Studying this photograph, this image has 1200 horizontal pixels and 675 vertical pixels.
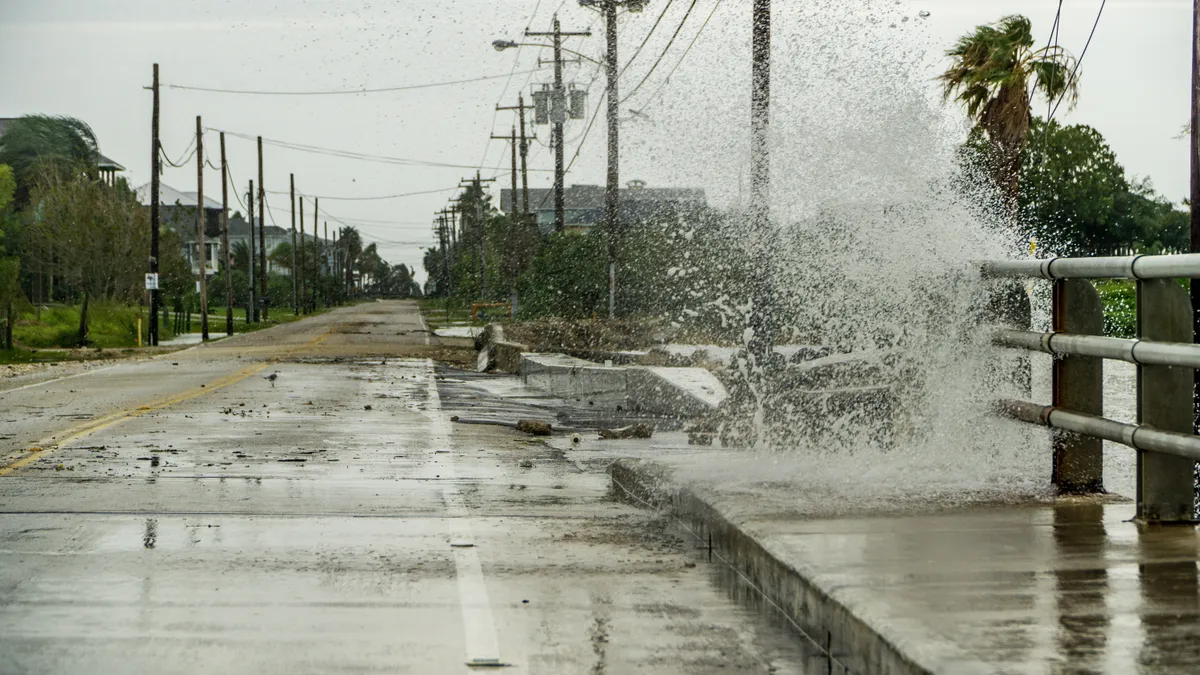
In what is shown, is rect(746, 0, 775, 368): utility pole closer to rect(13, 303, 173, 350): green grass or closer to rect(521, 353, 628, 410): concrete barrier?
rect(521, 353, 628, 410): concrete barrier

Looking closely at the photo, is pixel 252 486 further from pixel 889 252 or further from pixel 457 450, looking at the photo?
pixel 889 252

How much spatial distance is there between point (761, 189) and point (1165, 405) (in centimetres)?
939

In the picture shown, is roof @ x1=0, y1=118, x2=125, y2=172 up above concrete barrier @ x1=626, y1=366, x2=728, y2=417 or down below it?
above

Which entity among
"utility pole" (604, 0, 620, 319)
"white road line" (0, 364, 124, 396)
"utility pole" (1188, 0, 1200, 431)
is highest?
"utility pole" (604, 0, 620, 319)

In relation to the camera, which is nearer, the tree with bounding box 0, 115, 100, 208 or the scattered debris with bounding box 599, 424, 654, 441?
the scattered debris with bounding box 599, 424, 654, 441

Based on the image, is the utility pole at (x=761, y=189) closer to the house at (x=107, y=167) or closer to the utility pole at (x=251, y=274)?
the utility pole at (x=251, y=274)

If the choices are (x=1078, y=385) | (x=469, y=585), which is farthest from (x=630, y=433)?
(x=469, y=585)

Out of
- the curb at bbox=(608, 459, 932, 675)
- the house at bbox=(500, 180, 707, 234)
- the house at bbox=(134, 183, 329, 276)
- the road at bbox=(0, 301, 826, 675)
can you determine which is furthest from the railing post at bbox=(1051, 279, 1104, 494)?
the house at bbox=(134, 183, 329, 276)

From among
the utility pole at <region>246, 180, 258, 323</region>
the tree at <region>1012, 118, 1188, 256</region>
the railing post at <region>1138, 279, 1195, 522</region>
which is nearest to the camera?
the railing post at <region>1138, 279, 1195, 522</region>

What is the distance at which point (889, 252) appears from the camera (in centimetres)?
925

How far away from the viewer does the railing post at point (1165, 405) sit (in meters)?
6.77

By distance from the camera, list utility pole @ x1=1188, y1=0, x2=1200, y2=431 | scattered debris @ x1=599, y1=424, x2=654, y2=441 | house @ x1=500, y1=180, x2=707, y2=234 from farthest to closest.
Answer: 1. house @ x1=500, y1=180, x2=707, y2=234
2. scattered debris @ x1=599, y1=424, x2=654, y2=441
3. utility pole @ x1=1188, y1=0, x2=1200, y2=431

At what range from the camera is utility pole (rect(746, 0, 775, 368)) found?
52.5 feet

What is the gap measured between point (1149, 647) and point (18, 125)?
3726 inches
